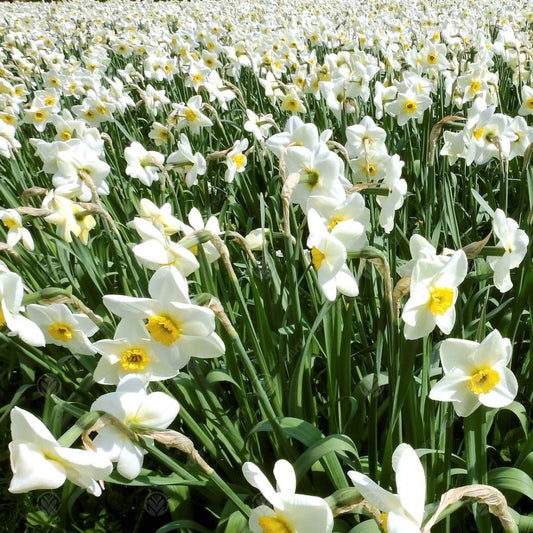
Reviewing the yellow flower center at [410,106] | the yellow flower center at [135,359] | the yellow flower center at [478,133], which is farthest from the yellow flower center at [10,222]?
the yellow flower center at [410,106]

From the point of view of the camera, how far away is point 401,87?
2.89 metres

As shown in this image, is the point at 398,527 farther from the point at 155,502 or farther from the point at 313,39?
the point at 313,39

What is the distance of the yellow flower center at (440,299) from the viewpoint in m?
1.17

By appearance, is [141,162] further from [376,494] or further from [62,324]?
[376,494]

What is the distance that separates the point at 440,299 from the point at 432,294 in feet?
0.07

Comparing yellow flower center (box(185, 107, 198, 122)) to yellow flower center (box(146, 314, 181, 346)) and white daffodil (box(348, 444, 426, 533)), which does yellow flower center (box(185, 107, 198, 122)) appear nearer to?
yellow flower center (box(146, 314, 181, 346))

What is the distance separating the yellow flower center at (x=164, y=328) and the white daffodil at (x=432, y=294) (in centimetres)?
46

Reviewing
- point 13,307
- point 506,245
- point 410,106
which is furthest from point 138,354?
point 410,106

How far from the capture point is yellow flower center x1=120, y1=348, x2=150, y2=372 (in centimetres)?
120

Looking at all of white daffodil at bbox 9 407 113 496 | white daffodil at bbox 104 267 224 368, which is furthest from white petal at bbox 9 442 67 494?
white daffodil at bbox 104 267 224 368

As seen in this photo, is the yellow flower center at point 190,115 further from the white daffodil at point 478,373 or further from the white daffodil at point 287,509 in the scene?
the white daffodil at point 287,509

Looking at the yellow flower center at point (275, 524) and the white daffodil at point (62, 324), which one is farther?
the white daffodil at point (62, 324)

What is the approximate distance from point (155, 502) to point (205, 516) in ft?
0.70

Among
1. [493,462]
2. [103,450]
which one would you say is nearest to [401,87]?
[493,462]
